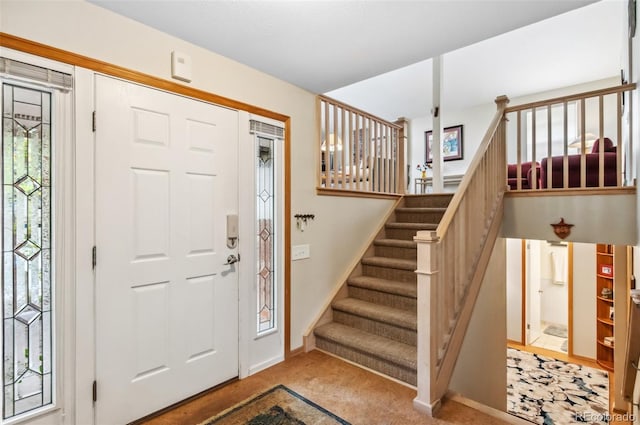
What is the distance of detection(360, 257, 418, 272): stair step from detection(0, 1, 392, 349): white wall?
172 millimetres

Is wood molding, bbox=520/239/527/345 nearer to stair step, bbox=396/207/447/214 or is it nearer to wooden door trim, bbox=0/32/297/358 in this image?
stair step, bbox=396/207/447/214

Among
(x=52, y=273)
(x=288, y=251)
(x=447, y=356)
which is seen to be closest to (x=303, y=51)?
(x=288, y=251)

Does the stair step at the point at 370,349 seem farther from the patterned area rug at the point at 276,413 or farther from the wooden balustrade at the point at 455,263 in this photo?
the patterned area rug at the point at 276,413

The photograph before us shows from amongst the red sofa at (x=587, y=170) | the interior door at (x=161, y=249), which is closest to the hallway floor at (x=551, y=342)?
the red sofa at (x=587, y=170)

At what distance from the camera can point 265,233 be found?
266 centimetres

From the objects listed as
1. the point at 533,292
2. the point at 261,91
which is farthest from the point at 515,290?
the point at 261,91

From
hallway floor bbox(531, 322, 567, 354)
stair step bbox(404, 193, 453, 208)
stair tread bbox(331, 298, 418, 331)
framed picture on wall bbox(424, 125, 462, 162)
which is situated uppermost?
framed picture on wall bbox(424, 125, 462, 162)

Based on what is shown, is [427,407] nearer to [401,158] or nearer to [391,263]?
[391,263]

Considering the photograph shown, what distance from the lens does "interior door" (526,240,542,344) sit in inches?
227

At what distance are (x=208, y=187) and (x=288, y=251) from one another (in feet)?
2.90

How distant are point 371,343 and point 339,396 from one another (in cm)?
56

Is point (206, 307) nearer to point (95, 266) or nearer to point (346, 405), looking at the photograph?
point (95, 266)

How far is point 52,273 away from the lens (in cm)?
166

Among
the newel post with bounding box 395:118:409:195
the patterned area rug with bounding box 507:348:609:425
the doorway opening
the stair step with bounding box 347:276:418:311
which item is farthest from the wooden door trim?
the doorway opening
